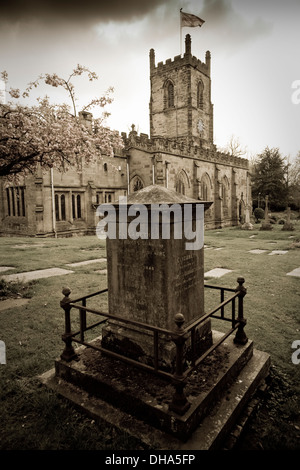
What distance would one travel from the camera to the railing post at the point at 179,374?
2648mm

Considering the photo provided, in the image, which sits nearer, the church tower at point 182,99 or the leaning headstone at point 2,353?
the leaning headstone at point 2,353

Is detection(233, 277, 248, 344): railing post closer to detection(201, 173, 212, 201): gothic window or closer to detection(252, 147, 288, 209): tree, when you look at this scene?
detection(201, 173, 212, 201): gothic window

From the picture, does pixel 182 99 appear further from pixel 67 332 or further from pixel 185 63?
pixel 67 332

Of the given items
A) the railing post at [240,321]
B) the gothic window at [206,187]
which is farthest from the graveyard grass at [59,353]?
the gothic window at [206,187]

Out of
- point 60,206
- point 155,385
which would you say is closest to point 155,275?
point 155,385

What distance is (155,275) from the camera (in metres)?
3.42

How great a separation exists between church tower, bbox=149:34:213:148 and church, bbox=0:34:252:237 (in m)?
0.10

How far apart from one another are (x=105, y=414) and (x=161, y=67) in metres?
40.0

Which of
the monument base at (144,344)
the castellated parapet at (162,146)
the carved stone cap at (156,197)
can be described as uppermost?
the castellated parapet at (162,146)

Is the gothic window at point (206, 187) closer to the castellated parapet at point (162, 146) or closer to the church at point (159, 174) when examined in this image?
the church at point (159, 174)

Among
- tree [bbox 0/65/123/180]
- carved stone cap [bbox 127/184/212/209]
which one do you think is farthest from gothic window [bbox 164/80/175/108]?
carved stone cap [bbox 127/184/212/209]

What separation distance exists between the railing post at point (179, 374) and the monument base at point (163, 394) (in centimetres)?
7

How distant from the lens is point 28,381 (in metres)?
3.61

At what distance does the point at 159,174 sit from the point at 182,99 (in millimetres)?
16721
